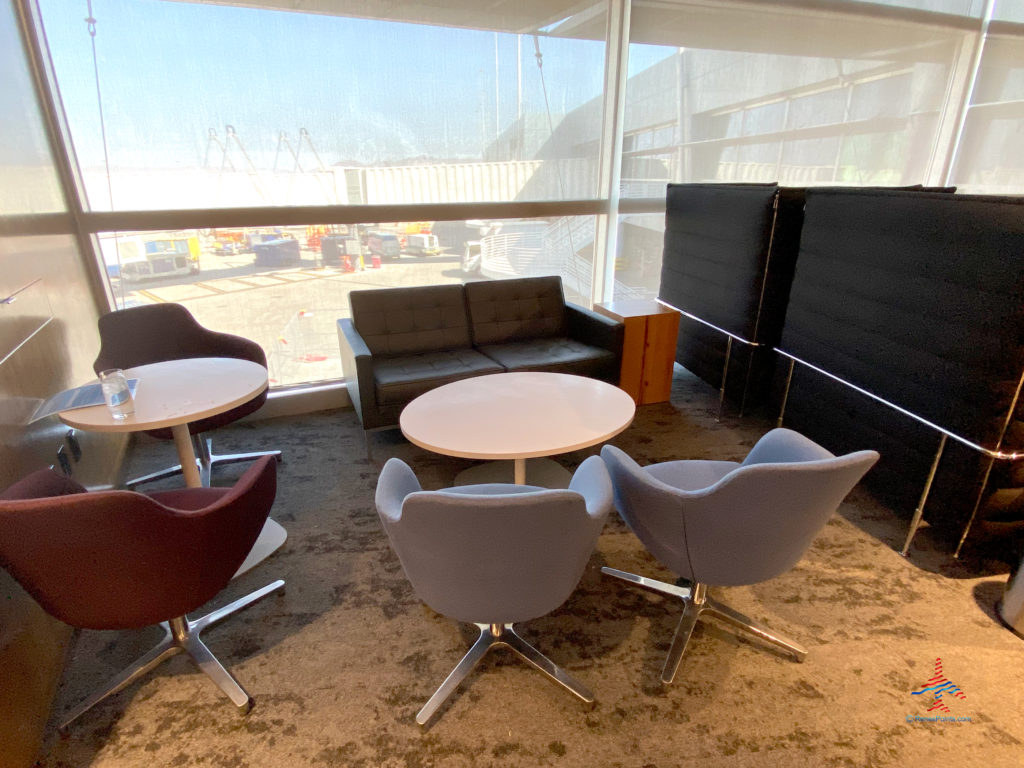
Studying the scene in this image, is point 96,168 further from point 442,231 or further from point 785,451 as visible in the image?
point 785,451

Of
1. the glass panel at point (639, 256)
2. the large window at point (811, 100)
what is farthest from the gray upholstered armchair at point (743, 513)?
the large window at point (811, 100)

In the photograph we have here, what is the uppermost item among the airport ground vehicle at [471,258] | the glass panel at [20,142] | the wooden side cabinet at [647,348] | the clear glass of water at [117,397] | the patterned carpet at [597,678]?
the glass panel at [20,142]

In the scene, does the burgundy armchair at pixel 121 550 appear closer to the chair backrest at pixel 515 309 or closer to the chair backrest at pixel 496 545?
the chair backrest at pixel 496 545

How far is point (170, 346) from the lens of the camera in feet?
9.38

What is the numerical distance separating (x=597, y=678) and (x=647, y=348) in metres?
2.40

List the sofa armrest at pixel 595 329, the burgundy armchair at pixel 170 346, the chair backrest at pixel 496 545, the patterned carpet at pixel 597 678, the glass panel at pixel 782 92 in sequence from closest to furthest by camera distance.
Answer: the chair backrest at pixel 496 545, the patterned carpet at pixel 597 678, the burgundy armchair at pixel 170 346, the sofa armrest at pixel 595 329, the glass panel at pixel 782 92

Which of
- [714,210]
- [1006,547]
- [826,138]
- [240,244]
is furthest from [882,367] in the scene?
[240,244]

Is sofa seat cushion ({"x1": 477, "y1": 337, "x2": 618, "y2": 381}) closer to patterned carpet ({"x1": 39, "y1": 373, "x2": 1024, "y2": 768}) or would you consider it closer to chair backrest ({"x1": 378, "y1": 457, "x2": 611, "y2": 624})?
patterned carpet ({"x1": 39, "y1": 373, "x2": 1024, "y2": 768})

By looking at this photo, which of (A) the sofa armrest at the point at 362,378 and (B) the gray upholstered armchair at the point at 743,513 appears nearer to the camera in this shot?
(B) the gray upholstered armchair at the point at 743,513

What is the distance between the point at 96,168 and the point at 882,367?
4.14 m

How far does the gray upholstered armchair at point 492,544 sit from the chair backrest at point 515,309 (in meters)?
2.10

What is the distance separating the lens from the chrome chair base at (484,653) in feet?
5.16

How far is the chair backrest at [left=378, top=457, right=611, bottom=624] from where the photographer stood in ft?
3.86

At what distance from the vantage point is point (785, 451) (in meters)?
1.73
